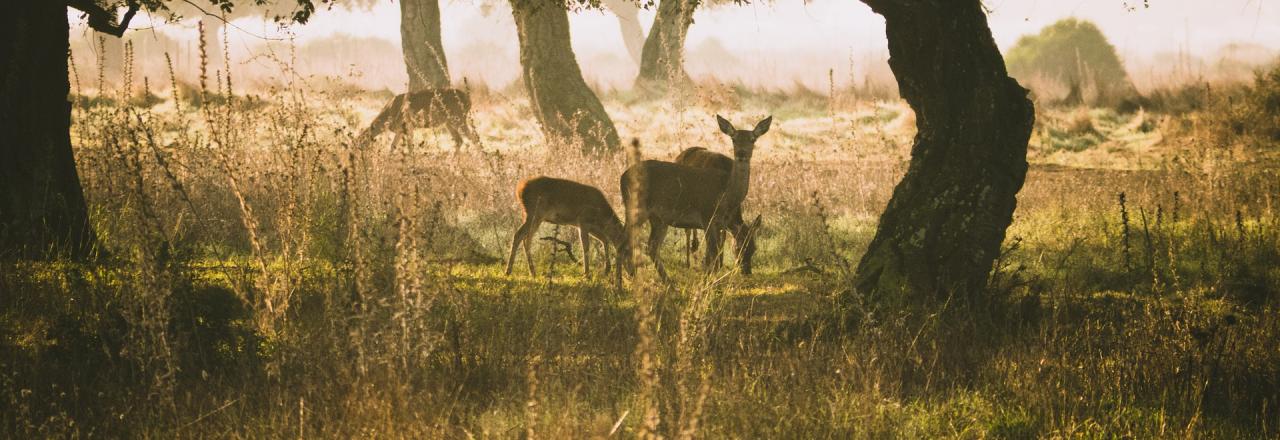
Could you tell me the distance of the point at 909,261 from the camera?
281 inches

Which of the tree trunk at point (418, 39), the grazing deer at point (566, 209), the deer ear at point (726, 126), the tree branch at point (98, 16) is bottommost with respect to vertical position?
the grazing deer at point (566, 209)

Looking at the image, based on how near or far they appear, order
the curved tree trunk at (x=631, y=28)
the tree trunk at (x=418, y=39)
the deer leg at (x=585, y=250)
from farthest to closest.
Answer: the curved tree trunk at (x=631, y=28)
the tree trunk at (x=418, y=39)
the deer leg at (x=585, y=250)

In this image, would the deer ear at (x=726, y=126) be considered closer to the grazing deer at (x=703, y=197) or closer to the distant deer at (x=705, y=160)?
the grazing deer at (x=703, y=197)

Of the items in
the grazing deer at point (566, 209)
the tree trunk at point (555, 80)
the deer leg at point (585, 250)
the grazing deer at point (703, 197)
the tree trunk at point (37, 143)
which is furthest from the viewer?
the tree trunk at point (555, 80)

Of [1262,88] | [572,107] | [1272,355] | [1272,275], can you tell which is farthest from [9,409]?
[1262,88]

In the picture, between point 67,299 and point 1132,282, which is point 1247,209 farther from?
point 67,299

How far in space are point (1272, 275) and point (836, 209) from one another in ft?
19.1

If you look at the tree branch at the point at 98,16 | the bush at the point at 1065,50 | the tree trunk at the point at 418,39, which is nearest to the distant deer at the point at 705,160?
the tree branch at the point at 98,16

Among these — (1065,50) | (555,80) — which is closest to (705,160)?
(555,80)

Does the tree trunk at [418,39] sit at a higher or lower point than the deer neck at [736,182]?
higher

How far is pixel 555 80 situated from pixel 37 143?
37.9 ft

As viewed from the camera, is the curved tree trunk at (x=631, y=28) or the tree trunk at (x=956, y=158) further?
the curved tree trunk at (x=631, y=28)

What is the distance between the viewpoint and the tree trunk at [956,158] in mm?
7062

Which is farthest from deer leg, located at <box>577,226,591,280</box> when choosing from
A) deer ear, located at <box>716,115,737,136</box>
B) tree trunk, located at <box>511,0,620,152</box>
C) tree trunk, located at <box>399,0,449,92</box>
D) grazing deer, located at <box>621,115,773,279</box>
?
tree trunk, located at <box>399,0,449,92</box>
